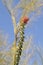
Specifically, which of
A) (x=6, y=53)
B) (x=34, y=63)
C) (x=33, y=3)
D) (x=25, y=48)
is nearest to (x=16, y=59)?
(x=33, y=3)

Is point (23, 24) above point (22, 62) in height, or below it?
below

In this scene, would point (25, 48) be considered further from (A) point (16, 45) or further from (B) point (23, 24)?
(B) point (23, 24)

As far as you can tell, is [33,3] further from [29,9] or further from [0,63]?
[0,63]

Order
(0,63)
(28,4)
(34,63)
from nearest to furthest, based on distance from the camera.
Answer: (28,4) < (0,63) < (34,63)

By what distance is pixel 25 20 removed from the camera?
27.6 ft

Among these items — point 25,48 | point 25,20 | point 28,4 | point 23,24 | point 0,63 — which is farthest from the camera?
point 0,63

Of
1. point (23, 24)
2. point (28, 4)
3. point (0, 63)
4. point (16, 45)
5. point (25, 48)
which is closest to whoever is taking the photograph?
point (23, 24)

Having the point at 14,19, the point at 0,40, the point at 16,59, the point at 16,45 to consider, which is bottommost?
the point at 16,59

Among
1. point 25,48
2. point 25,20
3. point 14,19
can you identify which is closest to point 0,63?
point 25,48

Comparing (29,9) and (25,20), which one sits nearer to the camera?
(25,20)

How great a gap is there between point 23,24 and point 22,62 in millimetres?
6637

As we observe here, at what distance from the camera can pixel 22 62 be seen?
15148 mm

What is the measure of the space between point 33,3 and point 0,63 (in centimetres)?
562

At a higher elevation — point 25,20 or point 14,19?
point 14,19
